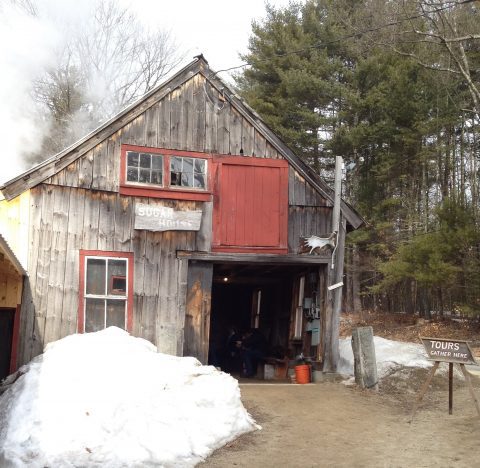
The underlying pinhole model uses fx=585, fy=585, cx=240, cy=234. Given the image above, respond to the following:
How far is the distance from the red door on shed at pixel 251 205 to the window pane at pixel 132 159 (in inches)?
68.1

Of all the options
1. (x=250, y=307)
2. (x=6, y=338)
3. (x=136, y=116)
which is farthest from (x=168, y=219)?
(x=250, y=307)

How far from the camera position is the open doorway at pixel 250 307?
1597 centimetres

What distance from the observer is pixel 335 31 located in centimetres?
2905

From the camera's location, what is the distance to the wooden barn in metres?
11.4


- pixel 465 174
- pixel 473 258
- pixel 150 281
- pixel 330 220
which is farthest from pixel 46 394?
pixel 465 174

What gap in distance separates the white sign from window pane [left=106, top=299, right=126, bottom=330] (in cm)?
159

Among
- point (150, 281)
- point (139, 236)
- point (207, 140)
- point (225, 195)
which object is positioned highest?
point (207, 140)

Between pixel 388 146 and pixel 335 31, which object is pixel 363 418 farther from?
pixel 335 31

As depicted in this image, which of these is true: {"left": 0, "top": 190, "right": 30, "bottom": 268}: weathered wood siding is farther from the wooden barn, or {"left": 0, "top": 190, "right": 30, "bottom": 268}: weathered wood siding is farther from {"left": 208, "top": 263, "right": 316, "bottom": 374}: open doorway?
{"left": 208, "top": 263, "right": 316, "bottom": 374}: open doorway

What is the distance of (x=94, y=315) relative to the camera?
11.6 meters

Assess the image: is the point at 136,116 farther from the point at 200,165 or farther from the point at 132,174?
the point at 200,165

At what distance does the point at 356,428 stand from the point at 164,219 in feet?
18.5

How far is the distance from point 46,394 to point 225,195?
581cm

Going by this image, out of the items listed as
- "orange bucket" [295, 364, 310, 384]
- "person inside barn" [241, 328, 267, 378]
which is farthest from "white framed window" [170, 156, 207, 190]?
"person inside barn" [241, 328, 267, 378]
